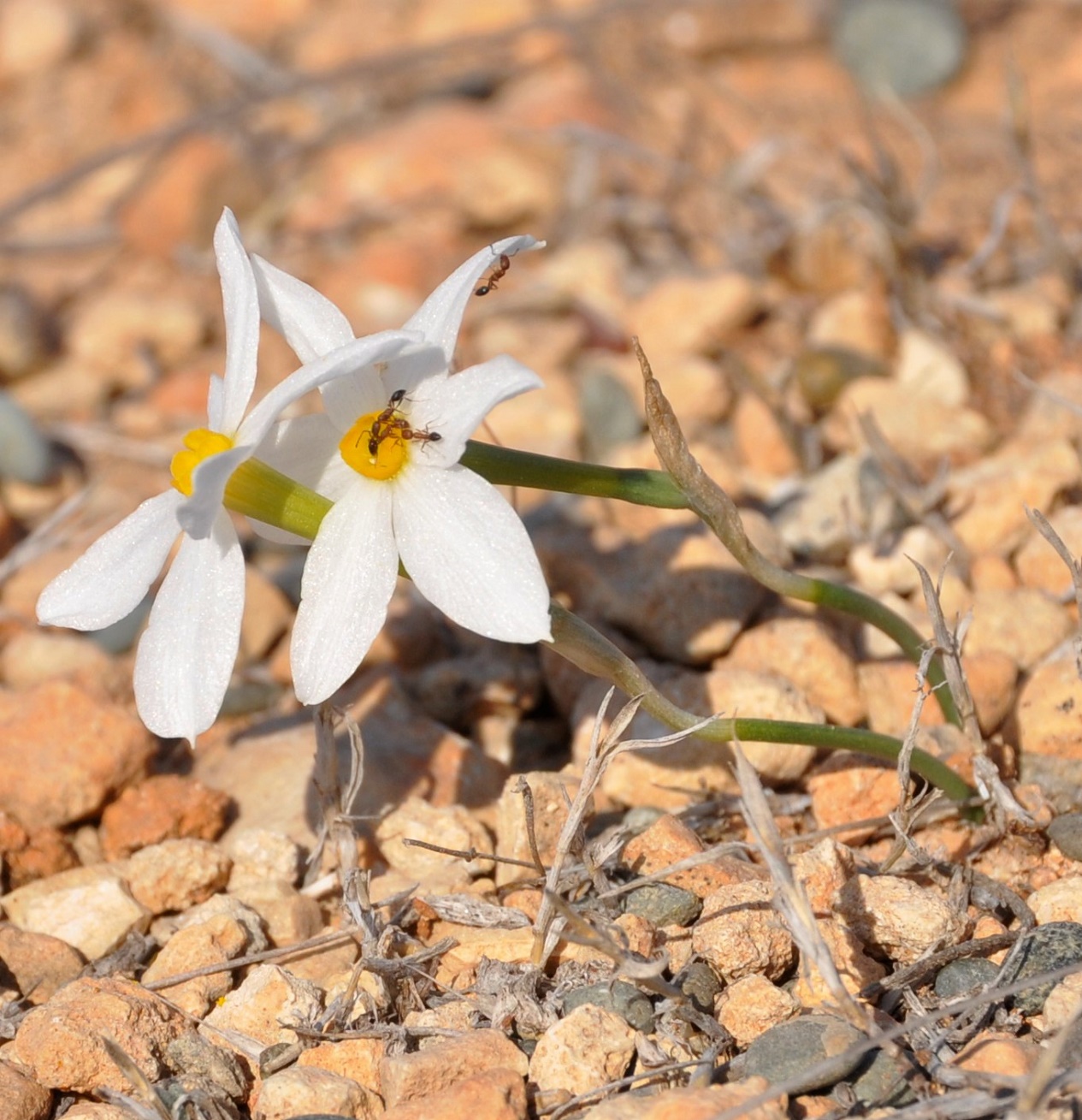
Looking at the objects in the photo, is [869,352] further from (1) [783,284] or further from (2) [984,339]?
(1) [783,284]

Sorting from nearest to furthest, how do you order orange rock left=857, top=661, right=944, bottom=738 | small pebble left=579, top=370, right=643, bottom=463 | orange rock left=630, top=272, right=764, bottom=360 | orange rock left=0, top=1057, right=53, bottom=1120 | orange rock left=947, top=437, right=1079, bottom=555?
orange rock left=0, top=1057, right=53, bottom=1120, orange rock left=857, top=661, right=944, bottom=738, orange rock left=947, top=437, right=1079, bottom=555, small pebble left=579, top=370, right=643, bottom=463, orange rock left=630, top=272, right=764, bottom=360

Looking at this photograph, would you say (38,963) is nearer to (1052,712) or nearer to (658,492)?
(658,492)

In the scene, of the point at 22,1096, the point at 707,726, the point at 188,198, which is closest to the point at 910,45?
the point at 188,198

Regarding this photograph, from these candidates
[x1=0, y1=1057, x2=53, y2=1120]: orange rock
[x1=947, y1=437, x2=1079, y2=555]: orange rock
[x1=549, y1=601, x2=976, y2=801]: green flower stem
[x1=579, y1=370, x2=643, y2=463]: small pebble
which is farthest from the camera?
[x1=579, y1=370, x2=643, y2=463]: small pebble

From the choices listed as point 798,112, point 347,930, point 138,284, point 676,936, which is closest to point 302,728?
point 347,930

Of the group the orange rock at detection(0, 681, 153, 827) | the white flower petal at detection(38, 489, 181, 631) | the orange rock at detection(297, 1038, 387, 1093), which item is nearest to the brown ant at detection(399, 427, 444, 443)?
the white flower petal at detection(38, 489, 181, 631)

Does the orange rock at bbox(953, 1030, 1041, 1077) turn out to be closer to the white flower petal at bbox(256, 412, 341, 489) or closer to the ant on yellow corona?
the ant on yellow corona

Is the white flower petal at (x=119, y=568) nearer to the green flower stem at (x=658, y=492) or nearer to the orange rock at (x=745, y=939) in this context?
the green flower stem at (x=658, y=492)
